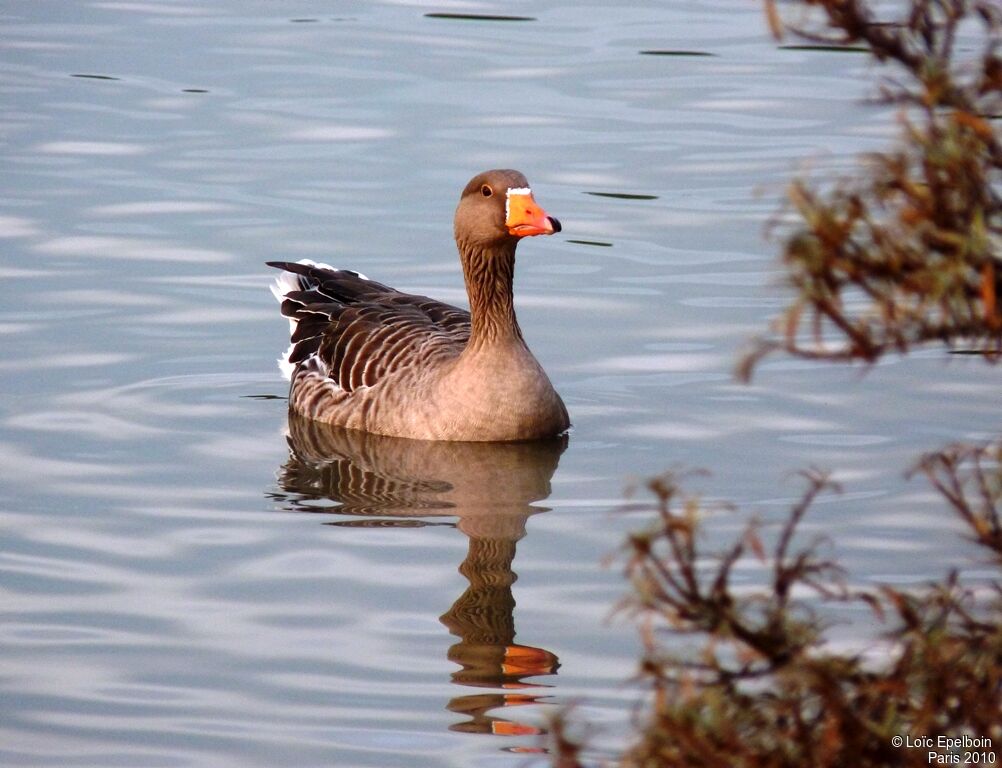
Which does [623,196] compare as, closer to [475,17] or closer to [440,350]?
A: [440,350]

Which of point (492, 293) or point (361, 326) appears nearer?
point (492, 293)

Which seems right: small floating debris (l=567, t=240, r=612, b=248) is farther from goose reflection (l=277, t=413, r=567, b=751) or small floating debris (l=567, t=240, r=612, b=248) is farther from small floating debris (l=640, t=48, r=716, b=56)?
small floating debris (l=640, t=48, r=716, b=56)

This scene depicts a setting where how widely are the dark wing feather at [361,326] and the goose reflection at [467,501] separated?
414mm

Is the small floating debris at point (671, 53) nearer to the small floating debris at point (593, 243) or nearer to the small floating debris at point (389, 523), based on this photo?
the small floating debris at point (593, 243)

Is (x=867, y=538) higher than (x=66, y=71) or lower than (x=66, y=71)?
lower

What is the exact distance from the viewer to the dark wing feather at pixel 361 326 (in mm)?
11180

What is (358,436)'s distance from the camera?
10961 mm

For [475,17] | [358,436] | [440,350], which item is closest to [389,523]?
[358,436]

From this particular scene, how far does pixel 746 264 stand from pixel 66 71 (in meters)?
9.48

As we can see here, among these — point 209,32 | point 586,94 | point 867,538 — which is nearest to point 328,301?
point 867,538

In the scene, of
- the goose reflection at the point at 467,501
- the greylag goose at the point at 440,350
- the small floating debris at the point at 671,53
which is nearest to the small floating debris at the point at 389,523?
the goose reflection at the point at 467,501

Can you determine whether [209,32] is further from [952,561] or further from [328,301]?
[952,561]

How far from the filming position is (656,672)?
377cm

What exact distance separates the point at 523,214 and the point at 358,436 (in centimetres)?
174
